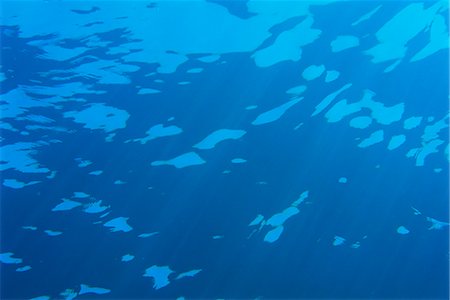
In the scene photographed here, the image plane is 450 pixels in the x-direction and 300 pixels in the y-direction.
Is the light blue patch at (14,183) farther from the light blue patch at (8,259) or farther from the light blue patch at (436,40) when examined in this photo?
the light blue patch at (436,40)

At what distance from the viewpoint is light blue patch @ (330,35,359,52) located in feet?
25.3

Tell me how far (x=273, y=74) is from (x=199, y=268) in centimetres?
602

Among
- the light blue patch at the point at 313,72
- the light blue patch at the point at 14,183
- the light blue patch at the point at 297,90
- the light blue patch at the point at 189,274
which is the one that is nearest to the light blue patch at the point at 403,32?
the light blue patch at the point at 313,72

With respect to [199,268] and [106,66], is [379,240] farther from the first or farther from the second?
[106,66]

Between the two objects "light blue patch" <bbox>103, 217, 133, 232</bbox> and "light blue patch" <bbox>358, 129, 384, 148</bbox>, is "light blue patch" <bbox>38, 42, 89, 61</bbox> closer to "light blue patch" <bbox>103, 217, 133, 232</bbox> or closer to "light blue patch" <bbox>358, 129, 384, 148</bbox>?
"light blue patch" <bbox>103, 217, 133, 232</bbox>

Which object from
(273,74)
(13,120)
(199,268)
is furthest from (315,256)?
(13,120)

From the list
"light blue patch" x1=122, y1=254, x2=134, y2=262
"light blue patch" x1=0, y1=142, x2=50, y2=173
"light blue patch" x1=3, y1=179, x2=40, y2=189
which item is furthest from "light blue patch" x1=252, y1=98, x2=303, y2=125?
"light blue patch" x1=3, y1=179, x2=40, y2=189

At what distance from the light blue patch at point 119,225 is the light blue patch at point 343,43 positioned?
6413 mm

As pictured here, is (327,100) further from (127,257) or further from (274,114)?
(127,257)

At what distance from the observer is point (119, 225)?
9.98 metres

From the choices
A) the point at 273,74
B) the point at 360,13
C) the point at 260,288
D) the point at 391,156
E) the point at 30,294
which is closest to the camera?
the point at 360,13

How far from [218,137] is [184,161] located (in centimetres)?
100

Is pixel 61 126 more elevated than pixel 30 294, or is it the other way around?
pixel 61 126

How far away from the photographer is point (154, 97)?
8.18m
